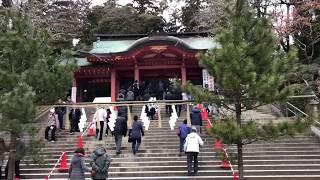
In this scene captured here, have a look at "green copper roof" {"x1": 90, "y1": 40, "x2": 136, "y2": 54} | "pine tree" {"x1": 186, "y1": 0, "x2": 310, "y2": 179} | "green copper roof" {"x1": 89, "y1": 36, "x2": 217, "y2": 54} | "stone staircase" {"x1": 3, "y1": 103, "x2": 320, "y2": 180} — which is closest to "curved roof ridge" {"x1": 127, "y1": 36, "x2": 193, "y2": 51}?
"green copper roof" {"x1": 89, "y1": 36, "x2": 217, "y2": 54}

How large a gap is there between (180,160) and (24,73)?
5888 millimetres

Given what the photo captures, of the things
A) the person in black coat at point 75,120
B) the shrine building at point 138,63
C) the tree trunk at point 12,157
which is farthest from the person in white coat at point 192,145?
the shrine building at point 138,63

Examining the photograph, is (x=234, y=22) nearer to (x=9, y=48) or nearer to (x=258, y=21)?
(x=258, y=21)

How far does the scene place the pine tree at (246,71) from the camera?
907 cm

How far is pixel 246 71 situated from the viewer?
29.9ft

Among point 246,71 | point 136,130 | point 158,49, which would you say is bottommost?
point 136,130

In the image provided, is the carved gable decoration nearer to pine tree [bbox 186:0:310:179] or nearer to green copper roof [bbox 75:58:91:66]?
green copper roof [bbox 75:58:91:66]

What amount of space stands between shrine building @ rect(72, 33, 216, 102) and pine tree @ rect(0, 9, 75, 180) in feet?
39.9

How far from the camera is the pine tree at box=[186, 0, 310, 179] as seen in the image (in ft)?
29.8

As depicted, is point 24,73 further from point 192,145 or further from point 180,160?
point 180,160

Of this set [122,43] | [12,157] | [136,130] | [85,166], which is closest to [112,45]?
[122,43]

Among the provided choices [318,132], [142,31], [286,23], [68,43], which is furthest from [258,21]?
[142,31]

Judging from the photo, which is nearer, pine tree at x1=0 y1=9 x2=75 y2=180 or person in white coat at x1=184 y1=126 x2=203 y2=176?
pine tree at x1=0 y1=9 x2=75 y2=180

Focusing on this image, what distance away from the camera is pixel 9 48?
10656mm
